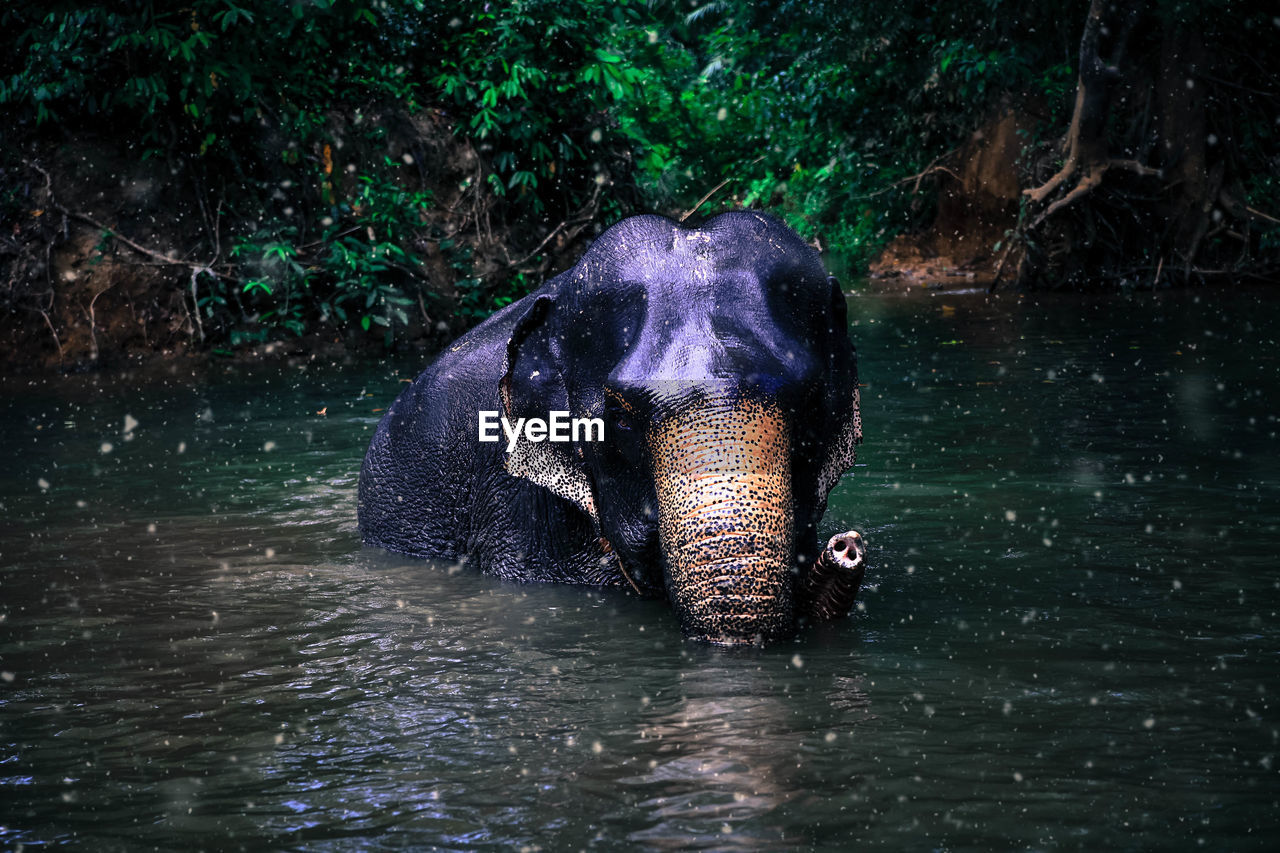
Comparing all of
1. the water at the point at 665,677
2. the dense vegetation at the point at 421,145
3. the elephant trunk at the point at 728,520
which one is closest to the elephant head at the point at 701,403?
the elephant trunk at the point at 728,520

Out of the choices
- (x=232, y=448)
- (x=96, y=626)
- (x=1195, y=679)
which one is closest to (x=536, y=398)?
(x=96, y=626)

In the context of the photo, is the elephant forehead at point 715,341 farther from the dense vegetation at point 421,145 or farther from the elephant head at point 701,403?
the dense vegetation at point 421,145

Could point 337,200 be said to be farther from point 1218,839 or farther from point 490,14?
point 1218,839

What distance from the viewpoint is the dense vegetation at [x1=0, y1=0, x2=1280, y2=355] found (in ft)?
48.5

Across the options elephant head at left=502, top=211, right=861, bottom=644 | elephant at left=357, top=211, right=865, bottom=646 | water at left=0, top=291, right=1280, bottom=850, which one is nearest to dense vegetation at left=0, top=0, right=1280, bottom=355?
water at left=0, top=291, right=1280, bottom=850

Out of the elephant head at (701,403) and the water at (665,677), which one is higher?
the elephant head at (701,403)

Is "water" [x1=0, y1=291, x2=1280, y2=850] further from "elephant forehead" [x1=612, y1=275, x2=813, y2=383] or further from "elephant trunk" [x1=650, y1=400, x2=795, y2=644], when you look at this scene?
"elephant forehead" [x1=612, y1=275, x2=813, y2=383]

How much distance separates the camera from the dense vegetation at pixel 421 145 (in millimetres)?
14797

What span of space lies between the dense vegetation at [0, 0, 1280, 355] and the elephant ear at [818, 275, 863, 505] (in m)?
9.83

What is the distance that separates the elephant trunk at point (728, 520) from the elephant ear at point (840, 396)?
677mm

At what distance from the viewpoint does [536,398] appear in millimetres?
5633

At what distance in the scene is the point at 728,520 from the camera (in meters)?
4.48

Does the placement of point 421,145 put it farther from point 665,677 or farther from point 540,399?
point 665,677

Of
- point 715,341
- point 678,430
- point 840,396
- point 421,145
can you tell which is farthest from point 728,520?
point 421,145
